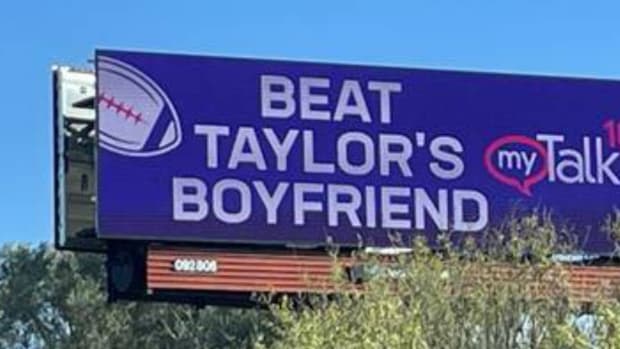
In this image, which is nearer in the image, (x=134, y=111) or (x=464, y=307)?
(x=464, y=307)

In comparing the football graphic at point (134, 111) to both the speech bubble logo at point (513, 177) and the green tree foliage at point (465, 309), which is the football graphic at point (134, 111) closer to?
the speech bubble logo at point (513, 177)

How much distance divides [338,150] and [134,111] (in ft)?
10.7

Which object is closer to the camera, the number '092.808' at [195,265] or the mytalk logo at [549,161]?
the number '092.808' at [195,265]

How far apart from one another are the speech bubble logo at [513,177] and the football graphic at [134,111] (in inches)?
204

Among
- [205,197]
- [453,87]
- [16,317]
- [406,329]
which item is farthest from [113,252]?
[16,317]

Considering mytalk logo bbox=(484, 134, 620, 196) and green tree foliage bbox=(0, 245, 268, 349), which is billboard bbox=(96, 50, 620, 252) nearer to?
mytalk logo bbox=(484, 134, 620, 196)

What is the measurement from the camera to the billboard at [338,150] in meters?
26.5

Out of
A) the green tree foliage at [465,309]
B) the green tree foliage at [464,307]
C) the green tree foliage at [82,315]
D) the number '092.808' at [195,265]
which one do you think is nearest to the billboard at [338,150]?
the number '092.808' at [195,265]

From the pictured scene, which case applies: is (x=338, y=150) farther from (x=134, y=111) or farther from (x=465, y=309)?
(x=465, y=309)

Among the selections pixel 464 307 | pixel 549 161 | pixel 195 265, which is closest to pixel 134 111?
pixel 195 265

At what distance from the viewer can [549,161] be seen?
29.0 metres

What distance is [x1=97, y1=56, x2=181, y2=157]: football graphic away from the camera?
26359mm

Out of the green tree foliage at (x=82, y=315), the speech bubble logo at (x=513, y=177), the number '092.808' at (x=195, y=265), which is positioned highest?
the speech bubble logo at (x=513, y=177)

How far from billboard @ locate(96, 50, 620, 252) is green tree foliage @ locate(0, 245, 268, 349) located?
1439 cm
